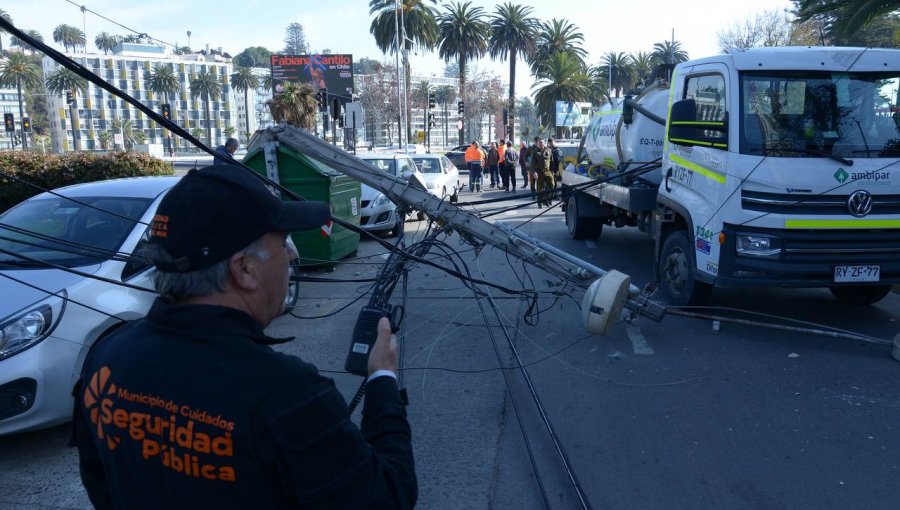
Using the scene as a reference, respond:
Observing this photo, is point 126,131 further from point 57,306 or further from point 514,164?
point 57,306

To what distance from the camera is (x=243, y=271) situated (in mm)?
1639

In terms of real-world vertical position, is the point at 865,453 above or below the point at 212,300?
below

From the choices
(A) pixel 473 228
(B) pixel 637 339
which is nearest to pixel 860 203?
(B) pixel 637 339

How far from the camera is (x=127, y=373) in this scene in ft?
5.13

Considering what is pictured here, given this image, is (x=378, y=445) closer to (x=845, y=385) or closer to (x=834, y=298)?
(x=845, y=385)

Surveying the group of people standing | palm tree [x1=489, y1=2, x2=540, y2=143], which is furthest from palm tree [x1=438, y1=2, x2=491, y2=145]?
the group of people standing

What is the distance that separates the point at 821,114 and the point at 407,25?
4845 cm

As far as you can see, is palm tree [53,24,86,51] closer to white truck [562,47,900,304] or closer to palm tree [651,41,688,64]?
palm tree [651,41,688,64]

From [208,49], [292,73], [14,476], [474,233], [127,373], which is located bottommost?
[14,476]

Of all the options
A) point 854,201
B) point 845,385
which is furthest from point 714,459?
point 854,201

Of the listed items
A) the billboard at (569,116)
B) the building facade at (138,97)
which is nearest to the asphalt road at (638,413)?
the billboard at (569,116)

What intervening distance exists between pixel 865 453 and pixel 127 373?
15.8 feet

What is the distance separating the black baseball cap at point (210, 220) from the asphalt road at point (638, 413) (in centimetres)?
295

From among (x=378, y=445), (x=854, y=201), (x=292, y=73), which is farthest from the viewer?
(x=292, y=73)
